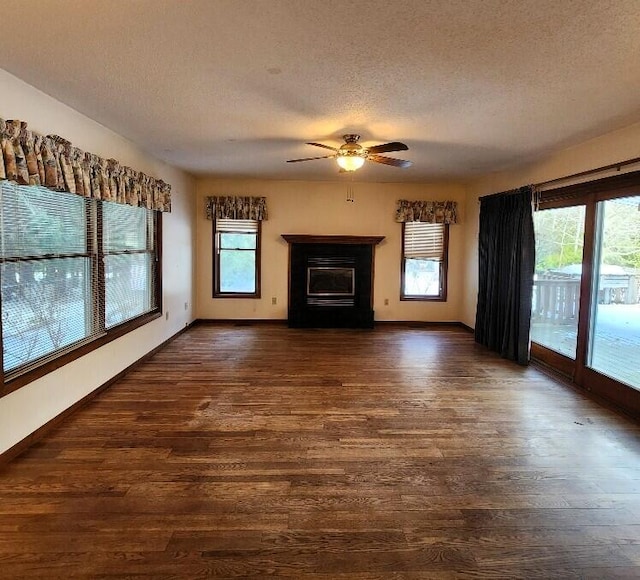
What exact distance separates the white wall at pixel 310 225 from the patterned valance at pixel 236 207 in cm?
17

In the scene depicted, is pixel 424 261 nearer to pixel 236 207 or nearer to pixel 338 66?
pixel 236 207

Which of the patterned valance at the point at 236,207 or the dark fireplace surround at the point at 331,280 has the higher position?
the patterned valance at the point at 236,207

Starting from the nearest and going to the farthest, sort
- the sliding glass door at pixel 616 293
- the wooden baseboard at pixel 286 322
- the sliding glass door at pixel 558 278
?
the sliding glass door at pixel 616 293 < the sliding glass door at pixel 558 278 < the wooden baseboard at pixel 286 322

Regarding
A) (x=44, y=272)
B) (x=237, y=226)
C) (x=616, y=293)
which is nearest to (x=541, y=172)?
(x=616, y=293)

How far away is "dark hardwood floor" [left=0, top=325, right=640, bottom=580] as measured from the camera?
80.1 inches

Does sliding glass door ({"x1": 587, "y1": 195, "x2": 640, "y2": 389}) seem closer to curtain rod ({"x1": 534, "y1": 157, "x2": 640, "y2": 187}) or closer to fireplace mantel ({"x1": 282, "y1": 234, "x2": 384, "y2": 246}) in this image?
curtain rod ({"x1": 534, "y1": 157, "x2": 640, "y2": 187})

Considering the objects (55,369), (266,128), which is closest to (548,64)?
(266,128)

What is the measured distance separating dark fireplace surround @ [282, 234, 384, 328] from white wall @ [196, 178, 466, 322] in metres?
0.24

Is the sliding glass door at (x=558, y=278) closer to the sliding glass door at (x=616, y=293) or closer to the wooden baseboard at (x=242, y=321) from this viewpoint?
the sliding glass door at (x=616, y=293)

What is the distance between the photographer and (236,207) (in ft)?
24.6

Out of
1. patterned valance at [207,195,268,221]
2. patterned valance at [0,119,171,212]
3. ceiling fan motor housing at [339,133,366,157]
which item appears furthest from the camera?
patterned valance at [207,195,268,221]

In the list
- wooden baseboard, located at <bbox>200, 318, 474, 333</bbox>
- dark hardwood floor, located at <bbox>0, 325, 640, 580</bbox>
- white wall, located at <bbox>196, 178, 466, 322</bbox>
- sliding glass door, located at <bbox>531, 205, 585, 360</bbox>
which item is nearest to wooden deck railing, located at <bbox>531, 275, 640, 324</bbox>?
sliding glass door, located at <bbox>531, 205, 585, 360</bbox>

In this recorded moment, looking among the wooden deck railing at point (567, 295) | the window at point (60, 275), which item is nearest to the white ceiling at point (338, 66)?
the window at point (60, 275)

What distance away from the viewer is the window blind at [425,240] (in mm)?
7871
